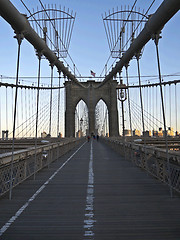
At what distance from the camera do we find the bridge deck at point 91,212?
3029 mm

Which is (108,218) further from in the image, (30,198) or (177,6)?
(177,6)

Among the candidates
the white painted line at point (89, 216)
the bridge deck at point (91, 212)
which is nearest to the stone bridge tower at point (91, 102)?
the bridge deck at point (91, 212)

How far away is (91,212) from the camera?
3848 mm

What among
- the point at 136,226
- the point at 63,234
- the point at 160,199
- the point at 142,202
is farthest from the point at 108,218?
the point at 160,199

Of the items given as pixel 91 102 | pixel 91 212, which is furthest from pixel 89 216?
pixel 91 102

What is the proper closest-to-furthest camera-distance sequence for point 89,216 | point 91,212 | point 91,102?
point 89,216 < point 91,212 < point 91,102

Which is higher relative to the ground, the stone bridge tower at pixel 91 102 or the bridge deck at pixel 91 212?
the stone bridge tower at pixel 91 102

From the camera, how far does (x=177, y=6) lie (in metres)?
3.88

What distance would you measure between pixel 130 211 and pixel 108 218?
539 mm

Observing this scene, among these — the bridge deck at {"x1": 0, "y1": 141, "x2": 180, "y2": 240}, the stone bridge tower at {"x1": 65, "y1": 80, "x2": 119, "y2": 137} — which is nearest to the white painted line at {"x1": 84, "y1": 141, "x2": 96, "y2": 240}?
the bridge deck at {"x1": 0, "y1": 141, "x2": 180, "y2": 240}

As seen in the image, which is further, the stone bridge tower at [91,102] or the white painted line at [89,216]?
the stone bridge tower at [91,102]

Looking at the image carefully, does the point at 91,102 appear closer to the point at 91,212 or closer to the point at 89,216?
the point at 91,212

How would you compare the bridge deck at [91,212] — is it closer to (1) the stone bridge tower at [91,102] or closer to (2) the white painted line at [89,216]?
(2) the white painted line at [89,216]

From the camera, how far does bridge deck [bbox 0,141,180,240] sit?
3029mm
